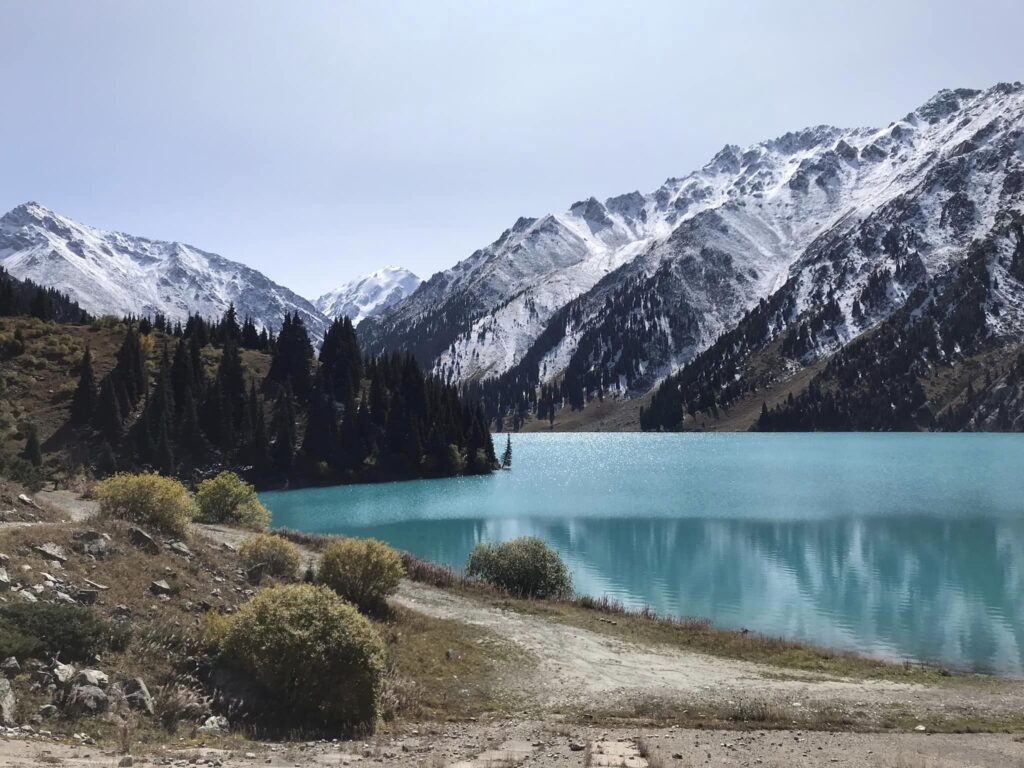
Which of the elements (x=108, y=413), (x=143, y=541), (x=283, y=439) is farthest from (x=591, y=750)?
(x=283, y=439)

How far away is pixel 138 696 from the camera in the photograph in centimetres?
1569

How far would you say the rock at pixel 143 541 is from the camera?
2378 cm

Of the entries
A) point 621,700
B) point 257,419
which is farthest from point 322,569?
point 257,419

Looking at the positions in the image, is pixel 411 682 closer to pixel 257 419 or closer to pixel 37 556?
pixel 37 556

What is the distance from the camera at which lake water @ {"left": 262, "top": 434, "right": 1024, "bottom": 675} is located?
118 feet

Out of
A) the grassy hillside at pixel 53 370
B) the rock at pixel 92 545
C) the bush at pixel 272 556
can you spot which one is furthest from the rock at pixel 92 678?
the grassy hillside at pixel 53 370

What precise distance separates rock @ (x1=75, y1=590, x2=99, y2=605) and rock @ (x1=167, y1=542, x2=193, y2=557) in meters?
6.04

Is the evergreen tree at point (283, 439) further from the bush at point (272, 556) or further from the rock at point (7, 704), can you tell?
the rock at point (7, 704)

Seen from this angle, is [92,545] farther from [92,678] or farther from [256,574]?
[92,678]

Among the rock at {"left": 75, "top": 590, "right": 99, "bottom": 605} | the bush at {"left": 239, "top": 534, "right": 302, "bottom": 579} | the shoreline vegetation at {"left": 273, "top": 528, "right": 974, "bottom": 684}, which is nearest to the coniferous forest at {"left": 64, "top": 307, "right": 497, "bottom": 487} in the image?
the bush at {"left": 239, "top": 534, "right": 302, "bottom": 579}

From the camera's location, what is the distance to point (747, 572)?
47.1 meters

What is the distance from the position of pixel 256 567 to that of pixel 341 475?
3597 inches

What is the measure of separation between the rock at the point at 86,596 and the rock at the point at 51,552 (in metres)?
1.82

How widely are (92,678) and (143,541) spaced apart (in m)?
9.40
